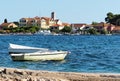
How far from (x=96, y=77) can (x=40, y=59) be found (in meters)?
19.0

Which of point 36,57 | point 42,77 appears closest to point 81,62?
point 36,57

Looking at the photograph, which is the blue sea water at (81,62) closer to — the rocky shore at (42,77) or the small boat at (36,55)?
the small boat at (36,55)

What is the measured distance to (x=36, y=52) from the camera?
1426 inches

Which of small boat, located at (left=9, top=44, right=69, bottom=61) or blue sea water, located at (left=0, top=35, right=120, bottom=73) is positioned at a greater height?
small boat, located at (left=9, top=44, right=69, bottom=61)

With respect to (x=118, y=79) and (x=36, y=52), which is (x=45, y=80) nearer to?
(x=118, y=79)

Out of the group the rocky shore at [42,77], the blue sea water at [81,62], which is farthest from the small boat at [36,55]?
the rocky shore at [42,77]


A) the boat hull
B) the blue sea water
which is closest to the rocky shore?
the blue sea water

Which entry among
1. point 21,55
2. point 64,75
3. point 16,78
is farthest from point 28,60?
point 16,78

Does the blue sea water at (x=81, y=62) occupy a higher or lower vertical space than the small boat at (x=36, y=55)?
lower

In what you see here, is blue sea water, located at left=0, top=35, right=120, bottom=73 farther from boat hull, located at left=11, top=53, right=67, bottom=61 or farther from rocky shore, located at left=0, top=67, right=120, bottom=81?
rocky shore, located at left=0, top=67, right=120, bottom=81

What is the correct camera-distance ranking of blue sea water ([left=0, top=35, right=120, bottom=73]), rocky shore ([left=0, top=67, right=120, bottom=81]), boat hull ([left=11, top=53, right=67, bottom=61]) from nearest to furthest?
1. rocky shore ([left=0, top=67, right=120, bottom=81])
2. blue sea water ([left=0, top=35, right=120, bottom=73])
3. boat hull ([left=11, top=53, right=67, bottom=61])

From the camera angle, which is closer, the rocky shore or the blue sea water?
the rocky shore

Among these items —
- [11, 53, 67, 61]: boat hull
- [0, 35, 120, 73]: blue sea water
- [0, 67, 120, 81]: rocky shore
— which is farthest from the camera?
[11, 53, 67, 61]: boat hull

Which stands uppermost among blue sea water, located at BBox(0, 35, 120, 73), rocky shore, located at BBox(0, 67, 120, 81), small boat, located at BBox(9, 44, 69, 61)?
rocky shore, located at BBox(0, 67, 120, 81)
